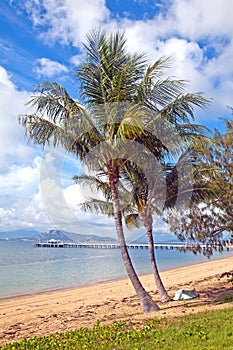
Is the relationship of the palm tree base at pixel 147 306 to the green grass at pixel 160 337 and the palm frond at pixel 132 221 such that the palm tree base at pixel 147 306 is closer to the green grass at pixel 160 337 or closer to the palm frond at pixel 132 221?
the green grass at pixel 160 337

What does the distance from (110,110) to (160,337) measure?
18.9ft

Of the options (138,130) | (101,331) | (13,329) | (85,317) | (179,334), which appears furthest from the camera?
(85,317)

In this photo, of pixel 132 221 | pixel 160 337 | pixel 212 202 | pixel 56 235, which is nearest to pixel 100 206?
pixel 132 221

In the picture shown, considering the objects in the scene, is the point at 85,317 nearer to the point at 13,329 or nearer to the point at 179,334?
the point at 13,329

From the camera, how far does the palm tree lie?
961 cm

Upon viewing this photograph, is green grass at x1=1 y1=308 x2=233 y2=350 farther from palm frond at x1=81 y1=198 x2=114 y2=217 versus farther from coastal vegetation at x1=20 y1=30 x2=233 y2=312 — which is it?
palm frond at x1=81 y1=198 x2=114 y2=217

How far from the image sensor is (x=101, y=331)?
7.50m

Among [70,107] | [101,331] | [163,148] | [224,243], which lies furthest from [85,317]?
[70,107]

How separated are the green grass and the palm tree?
2.30 m

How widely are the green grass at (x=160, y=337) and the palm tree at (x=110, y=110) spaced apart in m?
2.30

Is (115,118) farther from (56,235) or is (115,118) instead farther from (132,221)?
(56,235)

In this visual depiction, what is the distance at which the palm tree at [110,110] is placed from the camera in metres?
9.61

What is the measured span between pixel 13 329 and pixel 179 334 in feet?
20.8

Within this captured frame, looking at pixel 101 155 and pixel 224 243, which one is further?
pixel 224 243
